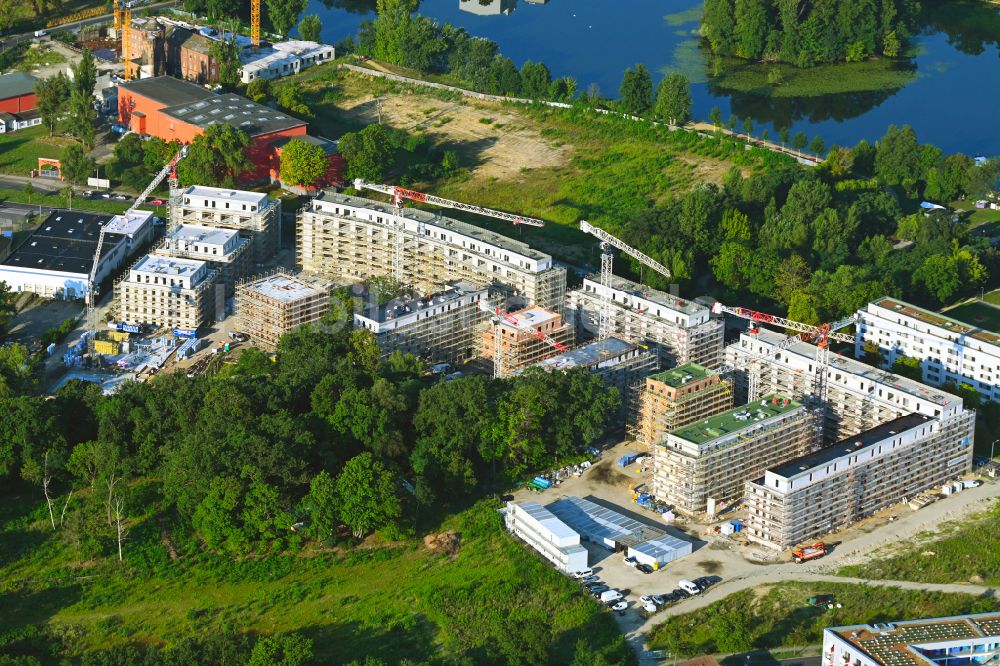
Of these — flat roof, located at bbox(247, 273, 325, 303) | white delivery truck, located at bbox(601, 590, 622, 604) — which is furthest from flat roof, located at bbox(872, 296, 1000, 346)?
flat roof, located at bbox(247, 273, 325, 303)

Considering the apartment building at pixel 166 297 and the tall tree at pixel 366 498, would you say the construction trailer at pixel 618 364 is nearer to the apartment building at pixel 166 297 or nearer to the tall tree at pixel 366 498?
the tall tree at pixel 366 498

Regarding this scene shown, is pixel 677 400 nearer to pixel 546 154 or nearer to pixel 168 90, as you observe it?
pixel 546 154

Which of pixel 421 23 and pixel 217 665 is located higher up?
pixel 421 23

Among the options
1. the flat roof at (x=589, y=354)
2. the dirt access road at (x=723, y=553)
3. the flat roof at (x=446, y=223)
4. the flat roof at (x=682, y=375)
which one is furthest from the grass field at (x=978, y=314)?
the flat roof at (x=446, y=223)

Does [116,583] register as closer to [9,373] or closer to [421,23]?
[9,373]

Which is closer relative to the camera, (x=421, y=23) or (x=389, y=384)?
(x=389, y=384)

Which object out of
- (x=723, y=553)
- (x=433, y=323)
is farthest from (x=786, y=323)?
(x=433, y=323)

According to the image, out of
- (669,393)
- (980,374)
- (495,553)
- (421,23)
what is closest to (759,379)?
(669,393)
